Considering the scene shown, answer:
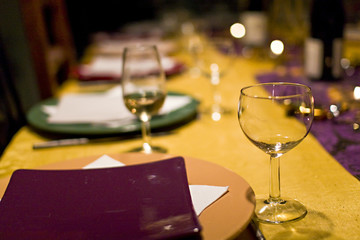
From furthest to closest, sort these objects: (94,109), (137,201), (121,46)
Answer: (121,46)
(94,109)
(137,201)

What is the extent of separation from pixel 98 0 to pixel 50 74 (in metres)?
2.59

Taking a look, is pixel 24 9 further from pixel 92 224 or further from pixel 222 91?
pixel 92 224

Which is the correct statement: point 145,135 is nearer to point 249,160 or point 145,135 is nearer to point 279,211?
point 249,160

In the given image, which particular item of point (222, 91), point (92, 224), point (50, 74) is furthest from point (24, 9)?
point (92, 224)

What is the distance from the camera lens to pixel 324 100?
1.09 m

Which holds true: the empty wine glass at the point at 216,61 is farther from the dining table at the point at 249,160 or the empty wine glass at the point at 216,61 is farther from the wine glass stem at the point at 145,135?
the wine glass stem at the point at 145,135

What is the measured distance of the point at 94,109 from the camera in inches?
40.8

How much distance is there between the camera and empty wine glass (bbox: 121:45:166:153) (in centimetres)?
81

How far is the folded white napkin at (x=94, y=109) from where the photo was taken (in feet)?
3.20

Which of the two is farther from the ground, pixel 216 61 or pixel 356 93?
pixel 216 61

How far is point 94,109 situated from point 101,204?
0.56 metres

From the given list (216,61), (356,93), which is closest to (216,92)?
(216,61)

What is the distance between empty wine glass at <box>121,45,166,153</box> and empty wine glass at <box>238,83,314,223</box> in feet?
0.95

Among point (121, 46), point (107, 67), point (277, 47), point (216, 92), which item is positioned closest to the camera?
point (216, 92)
